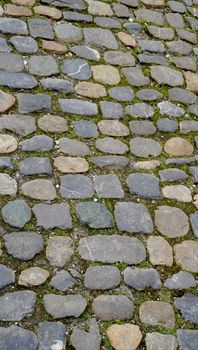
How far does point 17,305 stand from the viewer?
7.92 ft

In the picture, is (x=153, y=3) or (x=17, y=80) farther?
(x=153, y=3)

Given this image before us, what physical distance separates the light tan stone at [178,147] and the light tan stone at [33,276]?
1.15m

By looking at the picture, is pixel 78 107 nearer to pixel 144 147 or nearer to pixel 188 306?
pixel 144 147

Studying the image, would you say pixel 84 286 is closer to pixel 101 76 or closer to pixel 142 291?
pixel 142 291

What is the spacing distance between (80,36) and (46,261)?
6.30ft

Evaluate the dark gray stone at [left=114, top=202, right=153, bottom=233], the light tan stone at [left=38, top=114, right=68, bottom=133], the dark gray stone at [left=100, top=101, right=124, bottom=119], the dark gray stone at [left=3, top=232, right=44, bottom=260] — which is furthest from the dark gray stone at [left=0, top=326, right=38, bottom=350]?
the dark gray stone at [left=100, top=101, right=124, bottom=119]

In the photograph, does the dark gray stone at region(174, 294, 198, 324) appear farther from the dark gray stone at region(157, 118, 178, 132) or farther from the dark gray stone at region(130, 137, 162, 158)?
the dark gray stone at region(157, 118, 178, 132)

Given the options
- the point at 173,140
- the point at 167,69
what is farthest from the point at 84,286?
the point at 167,69

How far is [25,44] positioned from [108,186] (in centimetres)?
129

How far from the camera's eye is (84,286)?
100 inches

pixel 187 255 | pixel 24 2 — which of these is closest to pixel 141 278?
pixel 187 255

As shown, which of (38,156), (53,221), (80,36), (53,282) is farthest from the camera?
(80,36)

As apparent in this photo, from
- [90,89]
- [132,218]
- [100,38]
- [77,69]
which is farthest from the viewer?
[100,38]

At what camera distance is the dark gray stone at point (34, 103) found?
3346 millimetres
